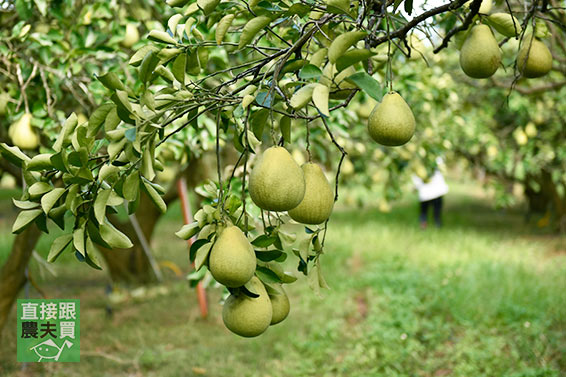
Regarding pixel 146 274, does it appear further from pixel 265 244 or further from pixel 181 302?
pixel 265 244

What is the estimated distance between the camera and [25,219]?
110 centimetres

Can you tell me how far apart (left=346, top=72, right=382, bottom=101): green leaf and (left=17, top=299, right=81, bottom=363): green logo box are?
2.00m

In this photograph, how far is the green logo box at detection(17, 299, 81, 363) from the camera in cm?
245

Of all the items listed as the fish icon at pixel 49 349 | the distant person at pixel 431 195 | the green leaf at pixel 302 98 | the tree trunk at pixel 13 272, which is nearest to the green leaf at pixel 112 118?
Result: the green leaf at pixel 302 98

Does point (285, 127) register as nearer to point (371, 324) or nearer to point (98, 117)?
point (98, 117)

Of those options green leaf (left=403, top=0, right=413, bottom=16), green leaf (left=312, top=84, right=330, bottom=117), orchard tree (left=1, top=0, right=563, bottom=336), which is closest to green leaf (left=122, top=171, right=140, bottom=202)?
orchard tree (left=1, top=0, right=563, bottom=336)

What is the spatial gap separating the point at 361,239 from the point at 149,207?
8.45 feet

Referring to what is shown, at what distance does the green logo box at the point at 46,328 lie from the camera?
2.45 meters

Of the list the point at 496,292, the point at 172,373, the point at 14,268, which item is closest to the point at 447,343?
the point at 496,292

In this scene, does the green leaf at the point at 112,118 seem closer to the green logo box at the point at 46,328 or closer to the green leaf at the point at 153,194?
the green leaf at the point at 153,194

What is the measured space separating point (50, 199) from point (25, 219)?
0.27 ft

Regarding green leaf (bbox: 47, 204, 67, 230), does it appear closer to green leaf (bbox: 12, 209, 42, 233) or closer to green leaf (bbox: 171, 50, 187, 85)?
green leaf (bbox: 12, 209, 42, 233)

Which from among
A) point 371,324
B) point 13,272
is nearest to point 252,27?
point 13,272

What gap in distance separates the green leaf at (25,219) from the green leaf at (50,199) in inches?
2.2
